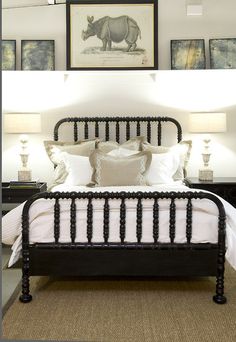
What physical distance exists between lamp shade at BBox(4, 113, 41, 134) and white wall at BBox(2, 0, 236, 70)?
0.67 meters

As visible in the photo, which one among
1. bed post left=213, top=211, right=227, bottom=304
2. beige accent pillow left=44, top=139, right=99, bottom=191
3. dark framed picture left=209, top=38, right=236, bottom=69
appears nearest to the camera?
bed post left=213, top=211, right=227, bottom=304

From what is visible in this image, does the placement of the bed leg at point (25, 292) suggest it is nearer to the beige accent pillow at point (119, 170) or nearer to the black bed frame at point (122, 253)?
the black bed frame at point (122, 253)

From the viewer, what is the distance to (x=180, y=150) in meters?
4.29

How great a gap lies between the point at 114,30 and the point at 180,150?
4.99 feet

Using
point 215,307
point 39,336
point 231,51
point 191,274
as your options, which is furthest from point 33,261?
point 231,51

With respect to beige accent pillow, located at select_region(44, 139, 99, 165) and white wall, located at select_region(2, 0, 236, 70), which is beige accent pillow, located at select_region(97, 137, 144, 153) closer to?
beige accent pillow, located at select_region(44, 139, 99, 165)

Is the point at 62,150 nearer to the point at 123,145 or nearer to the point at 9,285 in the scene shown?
the point at 123,145

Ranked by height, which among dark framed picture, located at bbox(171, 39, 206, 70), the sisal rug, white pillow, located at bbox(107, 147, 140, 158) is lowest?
the sisal rug

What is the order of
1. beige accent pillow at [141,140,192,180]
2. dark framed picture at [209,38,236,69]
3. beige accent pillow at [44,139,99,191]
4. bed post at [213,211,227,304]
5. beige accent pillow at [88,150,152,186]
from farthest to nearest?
dark framed picture at [209,38,236,69]
beige accent pillow at [141,140,192,180]
beige accent pillow at [44,139,99,191]
beige accent pillow at [88,150,152,186]
bed post at [213,211,227,304]

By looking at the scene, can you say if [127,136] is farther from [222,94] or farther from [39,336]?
[39,336]

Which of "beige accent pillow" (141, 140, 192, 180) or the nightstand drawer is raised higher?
"beige accent pillow" (141, 140, 192, 180)

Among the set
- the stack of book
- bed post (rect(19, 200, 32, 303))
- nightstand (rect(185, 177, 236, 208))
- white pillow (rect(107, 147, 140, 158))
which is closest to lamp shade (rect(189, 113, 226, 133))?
nightstand (rect(185, 177, 236, 208))

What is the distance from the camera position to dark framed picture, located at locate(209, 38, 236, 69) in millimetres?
4480

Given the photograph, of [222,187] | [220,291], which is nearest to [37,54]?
[222,187]
